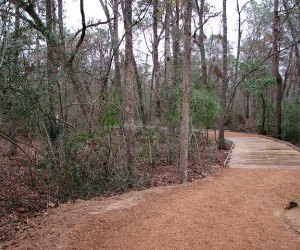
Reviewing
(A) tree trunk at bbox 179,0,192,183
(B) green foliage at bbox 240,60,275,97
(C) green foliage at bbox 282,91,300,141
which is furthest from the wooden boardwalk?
(B) green foliage at bbox 240,60,275,97

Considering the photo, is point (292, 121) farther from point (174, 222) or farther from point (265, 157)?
point (174, 222)

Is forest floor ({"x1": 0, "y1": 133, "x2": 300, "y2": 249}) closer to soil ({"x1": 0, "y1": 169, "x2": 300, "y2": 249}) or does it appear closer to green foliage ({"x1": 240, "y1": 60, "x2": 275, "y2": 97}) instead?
soil ({"x1": 0, "y1": 169, "x2": 300, "y2": 249})

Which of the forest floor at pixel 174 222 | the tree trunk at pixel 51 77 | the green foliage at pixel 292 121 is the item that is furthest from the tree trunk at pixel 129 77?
the green foliage at pixel 292 121

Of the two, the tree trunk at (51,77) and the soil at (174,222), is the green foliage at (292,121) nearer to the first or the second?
the soil at (174,222)

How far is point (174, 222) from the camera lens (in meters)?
5.48

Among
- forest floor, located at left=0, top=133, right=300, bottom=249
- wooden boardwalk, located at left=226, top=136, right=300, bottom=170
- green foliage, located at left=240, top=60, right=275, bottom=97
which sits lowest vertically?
forest floor, located at left=0, top=133, right=300, bottom=249

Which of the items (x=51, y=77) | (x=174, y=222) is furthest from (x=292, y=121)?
(x=174, y=222)

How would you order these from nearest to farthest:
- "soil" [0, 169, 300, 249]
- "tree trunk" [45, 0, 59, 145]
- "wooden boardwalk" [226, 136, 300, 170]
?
1. "soil" [0, 169, 300, 249]
2. "tree trunk" [45, 0, 59, 145]
3. "wooden boardwalk" [226, 136, 300, 170]

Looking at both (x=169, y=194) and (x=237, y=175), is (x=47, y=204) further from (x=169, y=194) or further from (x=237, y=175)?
(x=237, y=175)

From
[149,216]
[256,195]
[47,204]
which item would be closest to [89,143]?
[47,204]

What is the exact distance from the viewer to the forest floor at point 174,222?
15.5 ft

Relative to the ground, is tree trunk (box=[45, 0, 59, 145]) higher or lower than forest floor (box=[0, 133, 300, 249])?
higher

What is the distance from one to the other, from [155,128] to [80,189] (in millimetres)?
4110

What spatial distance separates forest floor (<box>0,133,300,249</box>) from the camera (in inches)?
186
